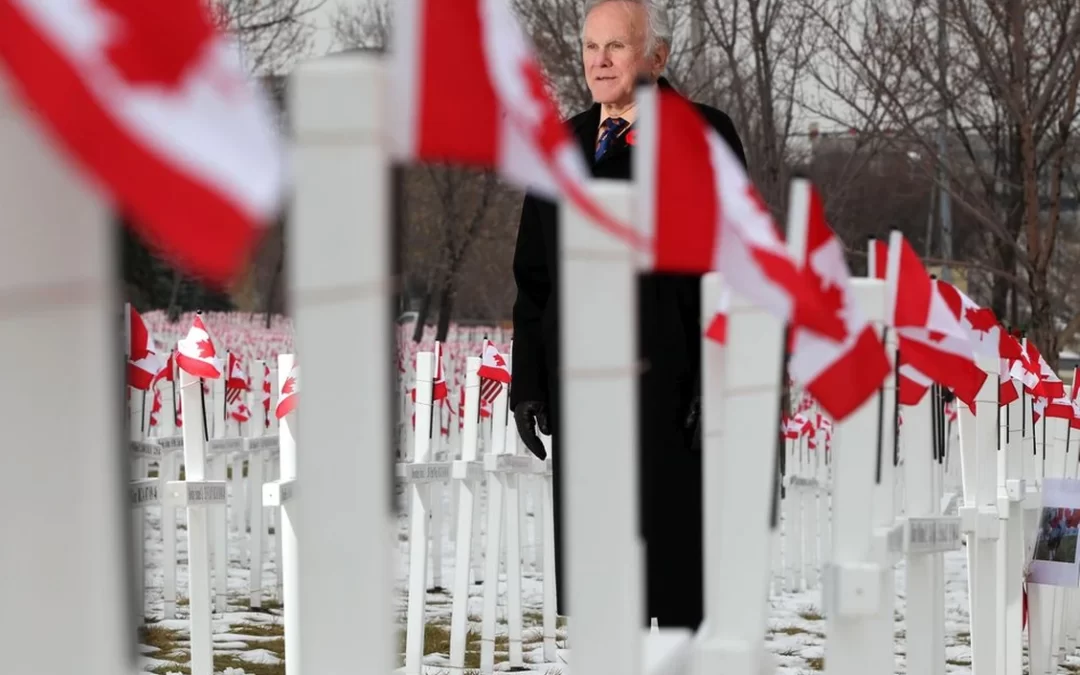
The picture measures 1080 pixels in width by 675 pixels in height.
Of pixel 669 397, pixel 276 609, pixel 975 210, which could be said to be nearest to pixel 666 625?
pixel 669 397

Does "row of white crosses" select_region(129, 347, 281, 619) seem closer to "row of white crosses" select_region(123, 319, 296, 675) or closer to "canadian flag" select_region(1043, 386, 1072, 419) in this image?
"row of white crosses" select_region(123, 319, 296, 675)

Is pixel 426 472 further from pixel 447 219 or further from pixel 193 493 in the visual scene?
pixel 447 219

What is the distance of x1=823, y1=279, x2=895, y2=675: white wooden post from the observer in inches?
111

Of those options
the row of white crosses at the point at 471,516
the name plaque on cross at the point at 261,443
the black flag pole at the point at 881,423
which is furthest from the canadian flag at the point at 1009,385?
the name plaque on cross at the point at 261,443

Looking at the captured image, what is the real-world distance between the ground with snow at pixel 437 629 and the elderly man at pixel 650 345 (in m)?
3.01

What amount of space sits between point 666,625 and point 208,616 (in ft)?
7.11

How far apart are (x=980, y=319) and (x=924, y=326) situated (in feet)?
3.78

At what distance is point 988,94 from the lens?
13.0 m

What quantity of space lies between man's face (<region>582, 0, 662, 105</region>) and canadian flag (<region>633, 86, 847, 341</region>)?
6.88ft

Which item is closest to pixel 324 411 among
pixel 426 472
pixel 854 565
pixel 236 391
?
pixel 854 565

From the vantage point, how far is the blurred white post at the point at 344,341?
1480 mm

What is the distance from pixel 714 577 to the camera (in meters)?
2.50

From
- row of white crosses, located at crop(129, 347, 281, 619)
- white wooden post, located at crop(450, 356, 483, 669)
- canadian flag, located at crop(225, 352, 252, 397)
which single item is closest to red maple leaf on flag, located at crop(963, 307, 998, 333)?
white wooden post, located at crop(450, 356, 483, 669)

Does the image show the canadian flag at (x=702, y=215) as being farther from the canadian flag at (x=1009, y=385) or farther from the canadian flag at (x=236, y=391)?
the canadian flag at (x=236, y=391)
